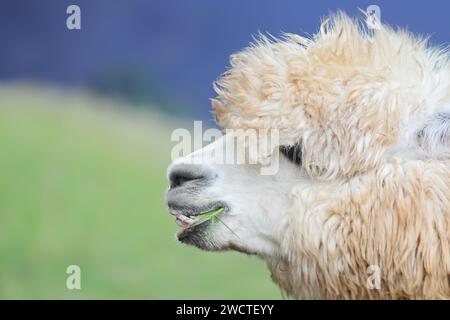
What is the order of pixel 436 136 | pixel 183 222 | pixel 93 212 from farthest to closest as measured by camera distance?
pixel 93 212 → pixel 183 222 → pixel 436 136

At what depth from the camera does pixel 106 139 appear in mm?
3895

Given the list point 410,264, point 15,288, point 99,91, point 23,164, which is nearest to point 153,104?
point 99,91

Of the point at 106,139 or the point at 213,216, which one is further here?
the point at 106,139

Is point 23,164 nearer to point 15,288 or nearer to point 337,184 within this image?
point 15,288

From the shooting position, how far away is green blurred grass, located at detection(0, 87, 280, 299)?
357 centimetres

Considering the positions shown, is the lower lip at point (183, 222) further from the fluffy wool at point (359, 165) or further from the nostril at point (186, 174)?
the fluffy wool at point (359, 165)

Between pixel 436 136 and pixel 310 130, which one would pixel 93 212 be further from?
pixel 436 136

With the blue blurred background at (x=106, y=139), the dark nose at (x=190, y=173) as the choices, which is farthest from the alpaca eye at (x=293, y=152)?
the blue blurred background at (x=106, y=139)

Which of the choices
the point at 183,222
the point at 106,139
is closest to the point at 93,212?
the point at 106,139

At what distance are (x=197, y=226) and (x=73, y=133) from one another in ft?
7.00

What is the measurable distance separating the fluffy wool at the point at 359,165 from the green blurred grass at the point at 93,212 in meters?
1.79

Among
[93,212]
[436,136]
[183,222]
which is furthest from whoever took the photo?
[93,212]

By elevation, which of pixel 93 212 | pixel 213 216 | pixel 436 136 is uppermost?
pixel 93 212

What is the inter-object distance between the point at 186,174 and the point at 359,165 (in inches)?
15.8
